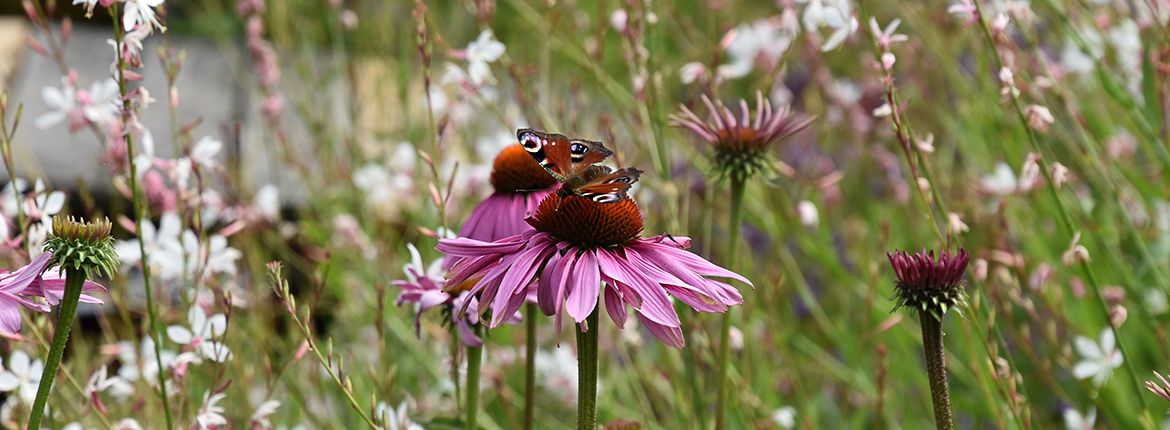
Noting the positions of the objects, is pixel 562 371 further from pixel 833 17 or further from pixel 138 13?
pixel 138 13

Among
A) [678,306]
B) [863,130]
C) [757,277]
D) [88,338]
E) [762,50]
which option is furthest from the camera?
[88,338]

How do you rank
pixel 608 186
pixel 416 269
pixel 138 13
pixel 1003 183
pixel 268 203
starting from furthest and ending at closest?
pixel 268 203, pixel 1003 183, pixel 416 269, pixel 138 13, pixel 608 186

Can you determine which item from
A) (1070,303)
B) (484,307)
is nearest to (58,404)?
(484,307)

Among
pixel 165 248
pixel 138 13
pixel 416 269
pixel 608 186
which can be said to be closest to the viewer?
pixel 608 186

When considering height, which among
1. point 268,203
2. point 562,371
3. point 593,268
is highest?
point 593,268

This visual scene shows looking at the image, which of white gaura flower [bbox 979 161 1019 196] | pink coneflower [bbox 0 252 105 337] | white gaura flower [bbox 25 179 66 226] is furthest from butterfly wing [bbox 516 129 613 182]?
white gaura flower [bbox 979 161 1019 196]

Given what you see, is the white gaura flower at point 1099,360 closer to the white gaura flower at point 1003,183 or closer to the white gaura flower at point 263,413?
the white gaura flower at point 1003,183

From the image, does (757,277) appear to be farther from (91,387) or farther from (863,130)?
(91,387)

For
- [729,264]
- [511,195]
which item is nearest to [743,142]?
[729,264]
